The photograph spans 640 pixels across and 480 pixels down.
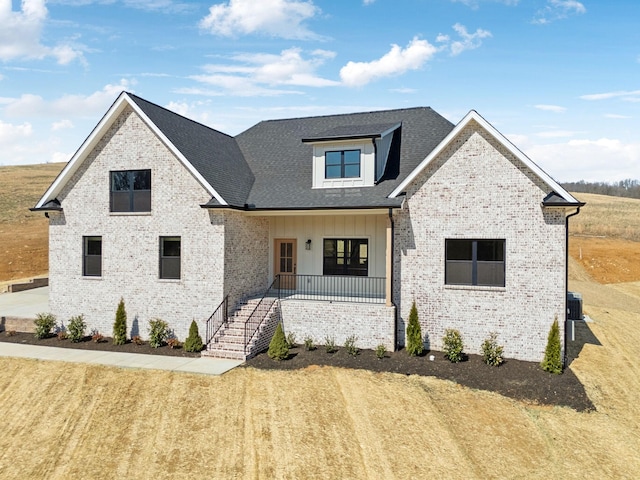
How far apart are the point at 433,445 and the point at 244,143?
16.7 meters

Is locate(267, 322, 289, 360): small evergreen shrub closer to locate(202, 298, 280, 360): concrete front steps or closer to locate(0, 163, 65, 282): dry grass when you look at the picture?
locate(202, 298, 280, 360): concrete front steps

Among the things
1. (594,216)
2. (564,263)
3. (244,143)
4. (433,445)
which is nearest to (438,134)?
(564,263)

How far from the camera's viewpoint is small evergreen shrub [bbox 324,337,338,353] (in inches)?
594

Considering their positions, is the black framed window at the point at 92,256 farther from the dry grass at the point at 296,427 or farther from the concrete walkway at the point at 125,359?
the dry grass at the point at 296,427

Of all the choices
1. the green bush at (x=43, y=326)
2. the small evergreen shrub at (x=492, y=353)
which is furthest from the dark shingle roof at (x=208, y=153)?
the small evergreen shrub at (x=492, y=353)

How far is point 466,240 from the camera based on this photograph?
14.9m

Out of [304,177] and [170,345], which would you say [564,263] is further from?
[170,345]

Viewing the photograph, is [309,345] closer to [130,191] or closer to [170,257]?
[170,257]

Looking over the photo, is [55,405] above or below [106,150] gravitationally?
below

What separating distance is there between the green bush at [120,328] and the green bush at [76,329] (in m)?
1.40

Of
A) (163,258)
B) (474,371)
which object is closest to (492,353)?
(474,371)

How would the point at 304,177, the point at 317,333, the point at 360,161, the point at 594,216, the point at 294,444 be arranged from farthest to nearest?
the point at 594,216, the point at 304,177, the point at 360,161, the point at 317,333, the point at 294,444

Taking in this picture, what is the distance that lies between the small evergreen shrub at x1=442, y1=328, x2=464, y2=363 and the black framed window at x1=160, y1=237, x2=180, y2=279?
987 cm

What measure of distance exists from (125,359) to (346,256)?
29.4 ft
